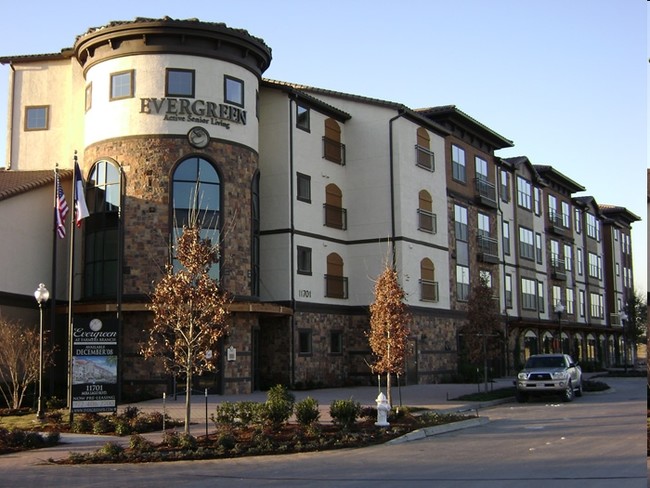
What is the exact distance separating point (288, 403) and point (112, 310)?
1161 centimetres

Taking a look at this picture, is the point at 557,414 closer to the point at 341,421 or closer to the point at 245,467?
the point at 341,421

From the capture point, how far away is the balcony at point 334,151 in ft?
124

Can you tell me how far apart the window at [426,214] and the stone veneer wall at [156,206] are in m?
11.1

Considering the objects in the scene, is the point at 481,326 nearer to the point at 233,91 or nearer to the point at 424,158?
the point at 424,158

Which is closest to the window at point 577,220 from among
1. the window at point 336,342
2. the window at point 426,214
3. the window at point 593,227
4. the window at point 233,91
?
the window at point 593,227

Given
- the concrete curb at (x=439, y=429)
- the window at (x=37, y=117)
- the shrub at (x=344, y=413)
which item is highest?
the window at (x=37, y=117)

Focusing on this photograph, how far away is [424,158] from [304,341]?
1155 cm

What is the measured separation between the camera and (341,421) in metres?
19.1

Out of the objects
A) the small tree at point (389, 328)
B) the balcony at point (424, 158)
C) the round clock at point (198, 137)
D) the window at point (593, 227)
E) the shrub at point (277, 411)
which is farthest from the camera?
the window at point (593, 227)

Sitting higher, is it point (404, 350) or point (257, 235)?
point (257, 235)

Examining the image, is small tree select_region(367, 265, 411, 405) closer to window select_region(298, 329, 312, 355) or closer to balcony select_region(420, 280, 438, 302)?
window select_region(298, 329, 312, 355)

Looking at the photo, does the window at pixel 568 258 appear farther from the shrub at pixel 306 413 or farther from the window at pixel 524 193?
the shrub at pixel 306 413

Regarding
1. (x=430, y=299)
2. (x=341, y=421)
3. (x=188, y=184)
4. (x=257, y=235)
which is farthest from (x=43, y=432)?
(x=430, y=299)

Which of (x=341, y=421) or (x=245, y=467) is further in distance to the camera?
(x=341, y=421)
